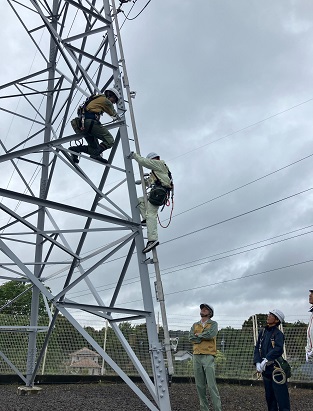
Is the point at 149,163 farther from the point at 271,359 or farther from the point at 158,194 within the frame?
the point at 271,359

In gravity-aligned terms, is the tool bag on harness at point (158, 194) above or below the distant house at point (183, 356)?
above

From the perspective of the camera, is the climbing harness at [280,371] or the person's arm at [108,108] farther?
the person's arm at [108,108]

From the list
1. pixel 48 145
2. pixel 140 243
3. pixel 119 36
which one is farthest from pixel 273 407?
pixel 119 36

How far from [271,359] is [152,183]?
8.93ft

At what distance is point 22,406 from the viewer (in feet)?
22.8

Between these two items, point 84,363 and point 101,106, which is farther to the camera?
point 84,363

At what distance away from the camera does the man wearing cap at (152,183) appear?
6438 mm

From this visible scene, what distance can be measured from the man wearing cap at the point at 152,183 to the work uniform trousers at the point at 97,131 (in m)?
0.39

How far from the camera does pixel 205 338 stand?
6473 millimetres

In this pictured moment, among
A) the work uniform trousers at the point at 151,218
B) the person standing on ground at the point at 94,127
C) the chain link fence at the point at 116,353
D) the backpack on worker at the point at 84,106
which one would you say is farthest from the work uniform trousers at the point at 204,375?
the chain link fence at the point at 116,353

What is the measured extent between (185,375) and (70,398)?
4.38 meters

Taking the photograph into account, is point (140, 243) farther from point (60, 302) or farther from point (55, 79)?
point (55, 79)

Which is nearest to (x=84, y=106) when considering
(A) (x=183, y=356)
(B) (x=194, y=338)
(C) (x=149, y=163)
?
(C) (x=149, y=163)

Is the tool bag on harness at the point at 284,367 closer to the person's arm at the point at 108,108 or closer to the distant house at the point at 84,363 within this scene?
the person's arm at the point at 108,108
